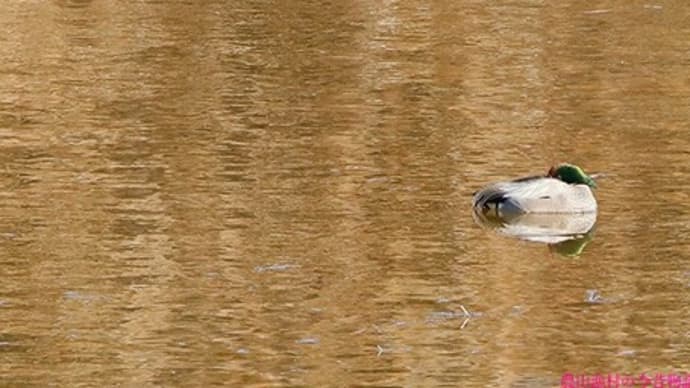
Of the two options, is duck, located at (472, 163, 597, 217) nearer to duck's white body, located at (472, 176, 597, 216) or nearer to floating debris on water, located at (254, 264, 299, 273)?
Answer: duck's white body, located at (472, 176, 597, 216)

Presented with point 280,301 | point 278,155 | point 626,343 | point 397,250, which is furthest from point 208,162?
point 626,343

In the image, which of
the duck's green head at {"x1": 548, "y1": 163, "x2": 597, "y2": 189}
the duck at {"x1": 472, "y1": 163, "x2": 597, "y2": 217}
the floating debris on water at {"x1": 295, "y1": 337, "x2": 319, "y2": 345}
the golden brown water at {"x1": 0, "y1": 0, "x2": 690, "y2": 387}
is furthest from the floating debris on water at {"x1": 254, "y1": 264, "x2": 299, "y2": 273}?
the duck's green head at {"x1": 548, "y1": 163, "x2": 597, "y2": 189}

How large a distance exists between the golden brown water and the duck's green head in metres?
0.27

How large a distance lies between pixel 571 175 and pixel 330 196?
151 centimetres

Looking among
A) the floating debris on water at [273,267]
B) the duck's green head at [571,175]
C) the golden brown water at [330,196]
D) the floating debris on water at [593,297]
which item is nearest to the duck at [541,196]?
the duck's green head at [571,175]

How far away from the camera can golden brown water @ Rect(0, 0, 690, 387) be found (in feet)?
36.8

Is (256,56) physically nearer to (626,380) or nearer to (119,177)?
(119,177)

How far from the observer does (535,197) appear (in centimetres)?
1440

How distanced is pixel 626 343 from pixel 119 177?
4999mm

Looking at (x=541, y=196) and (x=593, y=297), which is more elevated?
(x=593, y=297)

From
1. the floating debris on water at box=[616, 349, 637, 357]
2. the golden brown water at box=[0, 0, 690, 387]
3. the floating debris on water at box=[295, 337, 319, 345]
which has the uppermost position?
the floating debris on water at box=[295, 337, 319, 345]

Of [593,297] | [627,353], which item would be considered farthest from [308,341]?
[593,297]

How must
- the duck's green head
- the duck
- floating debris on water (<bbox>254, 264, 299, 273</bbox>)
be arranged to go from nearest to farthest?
floating debris on water (<bbox>254, 264, 299, 273</bbox>) → the duck → the duck's green head

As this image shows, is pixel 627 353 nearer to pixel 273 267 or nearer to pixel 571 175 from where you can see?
pixel 273 267
